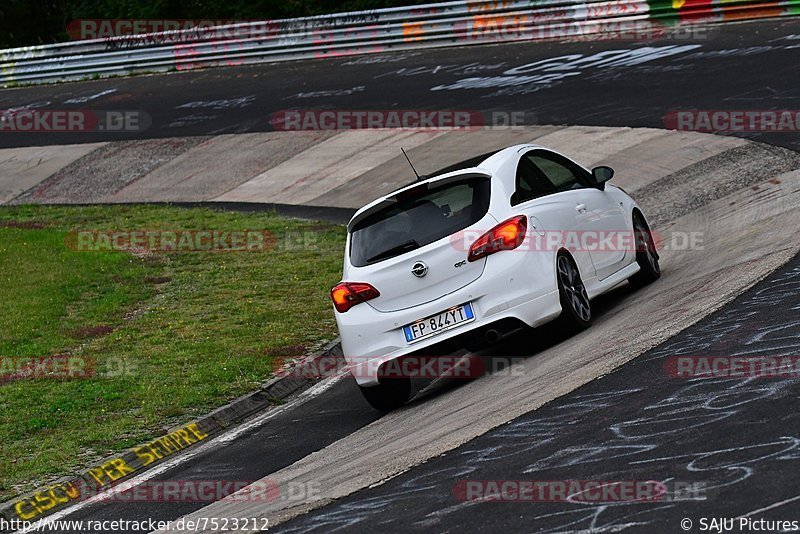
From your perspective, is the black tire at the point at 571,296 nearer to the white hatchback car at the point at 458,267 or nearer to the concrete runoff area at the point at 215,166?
the white hatchback car at the point at 458,267

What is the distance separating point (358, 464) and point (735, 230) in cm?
616

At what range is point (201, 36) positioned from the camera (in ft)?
107

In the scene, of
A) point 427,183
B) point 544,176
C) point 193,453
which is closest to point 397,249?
point 427,183

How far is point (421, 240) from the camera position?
31.4 feet

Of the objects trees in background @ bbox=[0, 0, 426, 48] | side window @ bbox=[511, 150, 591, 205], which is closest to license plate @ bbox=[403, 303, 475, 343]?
side window @ bbox=[511, 150, 591, 205]

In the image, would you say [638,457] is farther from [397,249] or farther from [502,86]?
[502,86]

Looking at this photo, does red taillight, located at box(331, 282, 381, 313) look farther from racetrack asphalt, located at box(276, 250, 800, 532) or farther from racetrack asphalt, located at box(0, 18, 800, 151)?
racetrack asphalt, located at box(0, 18, 800, 151)

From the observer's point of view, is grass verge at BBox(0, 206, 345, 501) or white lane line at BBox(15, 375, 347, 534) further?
grass verge at BBox(0, 206, 345, 501)

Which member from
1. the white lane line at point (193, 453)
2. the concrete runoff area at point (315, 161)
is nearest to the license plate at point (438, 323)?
the white lane line at point (193, 453)

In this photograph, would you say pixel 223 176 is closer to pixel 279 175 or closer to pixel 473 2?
pixel 279 175

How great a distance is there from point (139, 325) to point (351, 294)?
15.8 feet

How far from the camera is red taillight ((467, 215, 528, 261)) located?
30.8 ft

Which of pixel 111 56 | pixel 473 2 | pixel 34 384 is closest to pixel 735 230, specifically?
pixel 34 384

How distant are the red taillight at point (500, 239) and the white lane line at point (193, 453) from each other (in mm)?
2270
